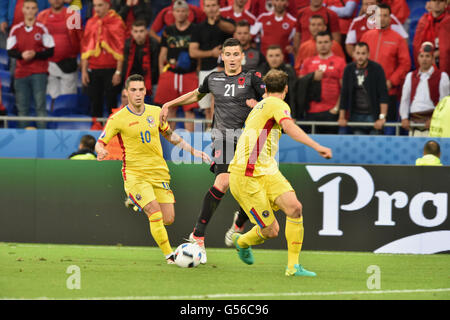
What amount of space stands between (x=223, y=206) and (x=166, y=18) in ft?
15.2

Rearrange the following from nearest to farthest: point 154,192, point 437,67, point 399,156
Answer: point 154,192, point 399,156, point 437,67

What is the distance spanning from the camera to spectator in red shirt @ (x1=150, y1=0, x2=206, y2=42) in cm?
1378

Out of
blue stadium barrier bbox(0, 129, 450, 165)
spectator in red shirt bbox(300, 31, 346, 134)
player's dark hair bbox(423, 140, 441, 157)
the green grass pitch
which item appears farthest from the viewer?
spectator in red shirt bbox(300, 31, 346, 134)

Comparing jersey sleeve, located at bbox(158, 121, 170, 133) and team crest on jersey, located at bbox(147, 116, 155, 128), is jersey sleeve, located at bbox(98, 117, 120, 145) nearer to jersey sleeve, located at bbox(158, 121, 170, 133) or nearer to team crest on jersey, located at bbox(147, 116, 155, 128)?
team crest on jersey, located at bbox(147, 116, 155, 128)

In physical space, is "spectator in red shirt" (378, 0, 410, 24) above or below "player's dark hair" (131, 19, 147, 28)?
above

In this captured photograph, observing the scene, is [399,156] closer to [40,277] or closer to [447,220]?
[447,220]

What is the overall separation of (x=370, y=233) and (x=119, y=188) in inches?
137

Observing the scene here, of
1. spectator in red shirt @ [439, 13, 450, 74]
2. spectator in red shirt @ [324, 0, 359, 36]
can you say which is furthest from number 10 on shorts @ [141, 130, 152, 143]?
spectator in red shirt @ [439, 13, 450, 74]

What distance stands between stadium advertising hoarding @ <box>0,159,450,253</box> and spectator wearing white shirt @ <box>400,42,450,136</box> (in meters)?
2.05

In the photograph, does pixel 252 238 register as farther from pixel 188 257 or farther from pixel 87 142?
pixel 87 142

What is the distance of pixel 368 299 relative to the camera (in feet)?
Answer: 22.8

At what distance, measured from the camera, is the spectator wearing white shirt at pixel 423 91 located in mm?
12414

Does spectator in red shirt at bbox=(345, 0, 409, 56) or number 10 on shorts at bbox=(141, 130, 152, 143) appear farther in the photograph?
spectator in red shirt at bbox=(345, 0, 409, 56)

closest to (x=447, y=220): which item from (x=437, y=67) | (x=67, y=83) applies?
(x=437, y=67)
